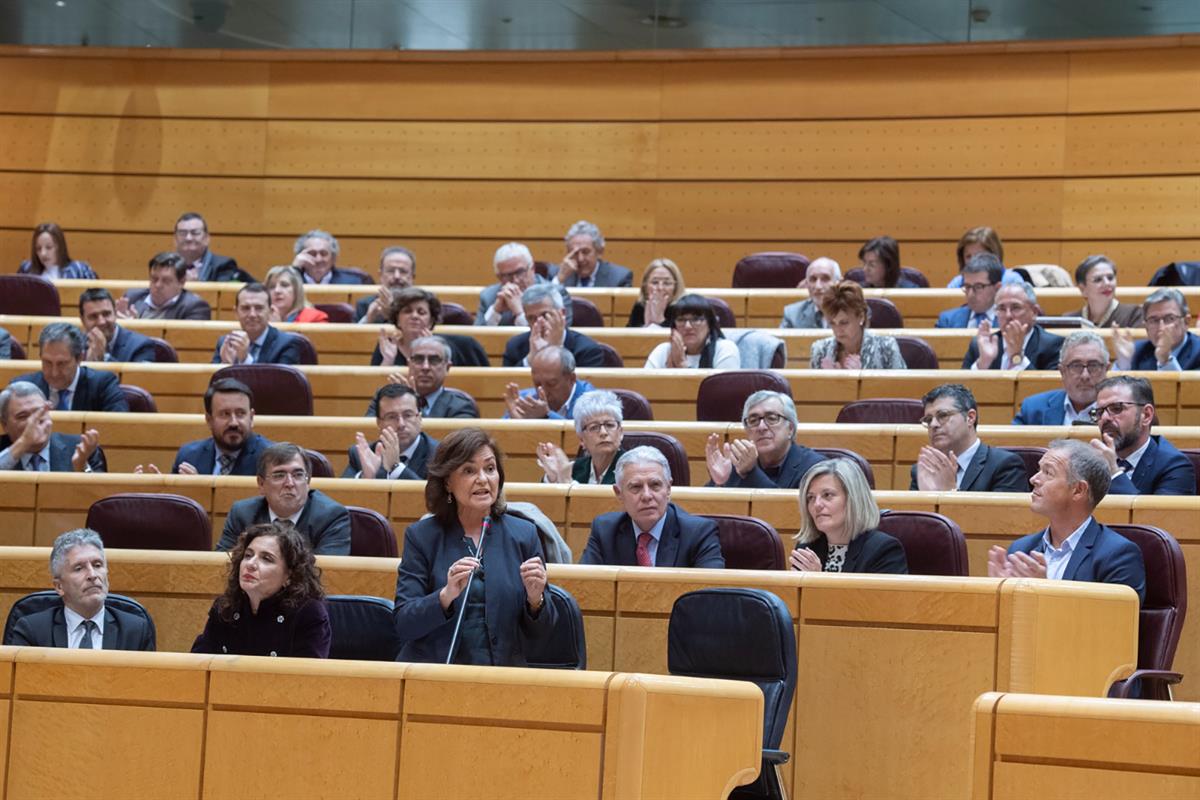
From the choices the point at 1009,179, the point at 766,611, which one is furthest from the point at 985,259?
the point at 766,611

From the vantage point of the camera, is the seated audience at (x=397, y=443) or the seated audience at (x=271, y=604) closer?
the seated audience at (x=271, y=604)

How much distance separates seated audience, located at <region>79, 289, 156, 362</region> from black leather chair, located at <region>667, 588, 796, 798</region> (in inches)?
162

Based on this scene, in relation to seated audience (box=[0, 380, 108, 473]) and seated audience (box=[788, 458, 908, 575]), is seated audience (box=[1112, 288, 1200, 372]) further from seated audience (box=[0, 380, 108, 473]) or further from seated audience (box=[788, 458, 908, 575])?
seated audience (box=[0, 380, 108, 473])

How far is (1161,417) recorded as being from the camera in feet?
18.9

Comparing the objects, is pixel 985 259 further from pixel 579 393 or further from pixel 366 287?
pixel 366 287

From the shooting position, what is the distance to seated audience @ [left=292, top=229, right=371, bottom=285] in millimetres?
8383

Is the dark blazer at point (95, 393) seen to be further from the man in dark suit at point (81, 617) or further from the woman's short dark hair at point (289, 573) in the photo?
the woman's short dark hair at point (289, 573)

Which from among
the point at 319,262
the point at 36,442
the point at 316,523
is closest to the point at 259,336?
the point at 36,442

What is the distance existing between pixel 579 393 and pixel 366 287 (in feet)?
8.62

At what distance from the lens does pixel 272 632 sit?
362cm

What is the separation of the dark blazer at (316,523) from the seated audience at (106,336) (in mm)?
2552

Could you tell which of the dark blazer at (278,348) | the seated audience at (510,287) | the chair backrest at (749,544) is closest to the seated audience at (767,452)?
the chair backrest at (749,544)

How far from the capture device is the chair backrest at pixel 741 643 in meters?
3.26

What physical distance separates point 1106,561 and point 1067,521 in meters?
0.18
